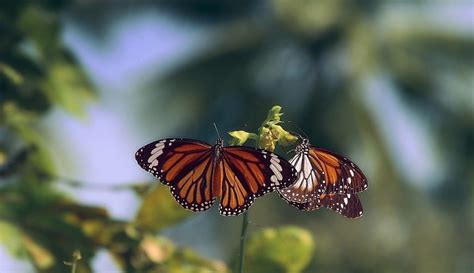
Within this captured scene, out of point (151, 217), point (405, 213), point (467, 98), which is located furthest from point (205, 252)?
point (151, 217)

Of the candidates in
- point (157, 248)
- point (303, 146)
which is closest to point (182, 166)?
point (303, 146)

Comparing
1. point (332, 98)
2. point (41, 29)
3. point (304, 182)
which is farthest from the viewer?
point (332, 98)

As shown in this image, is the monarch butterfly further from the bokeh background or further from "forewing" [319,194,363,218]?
the bokeh background

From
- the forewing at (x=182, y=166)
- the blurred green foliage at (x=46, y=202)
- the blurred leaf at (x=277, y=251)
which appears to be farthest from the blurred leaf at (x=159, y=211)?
the forewing at (x=182, y=166)

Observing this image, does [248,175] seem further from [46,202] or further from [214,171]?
[46,202]

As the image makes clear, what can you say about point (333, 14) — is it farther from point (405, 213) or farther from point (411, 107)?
point (405, 213)

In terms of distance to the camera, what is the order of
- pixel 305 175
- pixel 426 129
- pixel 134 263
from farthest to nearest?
pixel 426 129
pixel 134 263
pixel 305 175

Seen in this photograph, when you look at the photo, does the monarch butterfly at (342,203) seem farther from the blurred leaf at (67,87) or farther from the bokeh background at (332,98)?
the bokeh background at (332,98)
